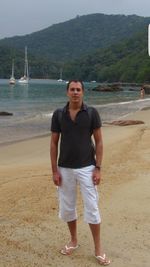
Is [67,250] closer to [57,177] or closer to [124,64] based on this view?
[57,177]

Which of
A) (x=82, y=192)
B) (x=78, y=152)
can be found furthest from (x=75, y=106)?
(x=82, y=192)

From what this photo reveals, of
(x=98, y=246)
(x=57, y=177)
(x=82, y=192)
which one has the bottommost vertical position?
(x=98, y=246)

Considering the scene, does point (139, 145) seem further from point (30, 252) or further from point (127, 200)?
point (30, 252)

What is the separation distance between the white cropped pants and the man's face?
2.25ft

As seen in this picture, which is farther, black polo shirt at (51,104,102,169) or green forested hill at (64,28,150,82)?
green forested hill at (64,28,150,82)

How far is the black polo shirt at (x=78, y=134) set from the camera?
14.9ft

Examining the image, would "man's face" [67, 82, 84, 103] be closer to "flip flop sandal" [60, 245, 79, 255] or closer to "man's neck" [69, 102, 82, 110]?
"man's neck" [69, 102, 82, 110]

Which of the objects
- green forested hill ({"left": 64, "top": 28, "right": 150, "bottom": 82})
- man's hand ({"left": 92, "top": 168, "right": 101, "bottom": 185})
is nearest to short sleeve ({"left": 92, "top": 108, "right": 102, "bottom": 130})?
man's hand ({"left": 92, "top": 168, "right": 101, "bottom": 185})

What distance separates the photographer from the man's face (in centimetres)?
457

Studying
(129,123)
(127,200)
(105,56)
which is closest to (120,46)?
(105,56)

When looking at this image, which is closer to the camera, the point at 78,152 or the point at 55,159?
the point at 78,152

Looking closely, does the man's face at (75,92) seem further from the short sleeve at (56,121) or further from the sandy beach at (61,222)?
the sandy beach at (61,222)

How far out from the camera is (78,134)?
4.57 m

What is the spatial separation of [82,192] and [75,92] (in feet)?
3.29
